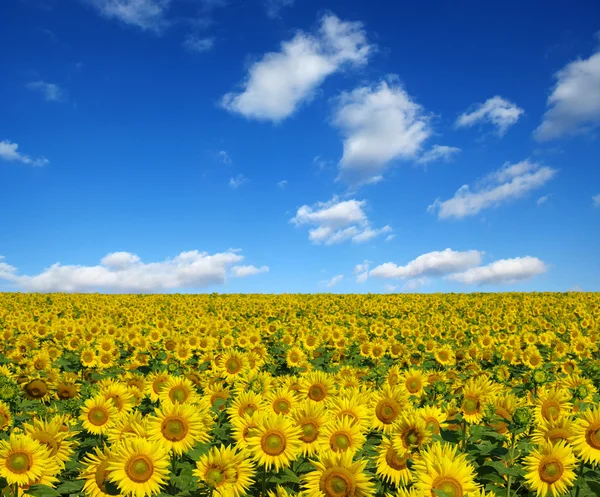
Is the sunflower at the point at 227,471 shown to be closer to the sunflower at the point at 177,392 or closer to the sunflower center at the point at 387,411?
the sunflower at the point at 177,392

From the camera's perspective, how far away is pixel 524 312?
2558 centimetres

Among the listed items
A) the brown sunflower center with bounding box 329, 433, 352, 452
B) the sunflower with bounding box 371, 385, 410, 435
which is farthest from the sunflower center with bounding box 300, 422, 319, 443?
the sunflower with bounding box 371, 385, 410, 435

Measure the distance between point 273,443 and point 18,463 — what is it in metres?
2.36

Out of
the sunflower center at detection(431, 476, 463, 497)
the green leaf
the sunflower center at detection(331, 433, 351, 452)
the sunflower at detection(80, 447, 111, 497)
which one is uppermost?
the sunflower center at detection(331, 433, 351, 452)

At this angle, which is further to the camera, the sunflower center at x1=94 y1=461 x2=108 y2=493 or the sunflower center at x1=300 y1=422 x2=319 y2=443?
the sunflower center at x1=300 y1=422 x2=319 y2=443

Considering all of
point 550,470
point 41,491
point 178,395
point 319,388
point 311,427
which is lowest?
point 41,491

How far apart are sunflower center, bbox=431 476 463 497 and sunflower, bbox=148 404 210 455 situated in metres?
2.23

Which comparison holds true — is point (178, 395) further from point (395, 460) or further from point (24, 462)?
point (395, 460)

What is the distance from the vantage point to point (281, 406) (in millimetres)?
5355

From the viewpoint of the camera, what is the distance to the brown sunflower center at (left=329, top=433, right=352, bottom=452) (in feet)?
14.3

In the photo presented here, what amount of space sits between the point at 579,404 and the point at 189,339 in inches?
378

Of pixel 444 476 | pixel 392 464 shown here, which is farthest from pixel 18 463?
pixel 444 476

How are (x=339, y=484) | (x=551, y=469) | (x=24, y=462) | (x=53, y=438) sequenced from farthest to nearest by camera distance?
(x=53, y=438) → (x=24, y=462) → (x=551, y=469) → (x=339, y=484)

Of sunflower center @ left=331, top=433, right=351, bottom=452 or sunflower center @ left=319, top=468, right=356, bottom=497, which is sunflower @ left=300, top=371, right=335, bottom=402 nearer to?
sunflower center @ left=331, top=433, right=351, bottom=452
